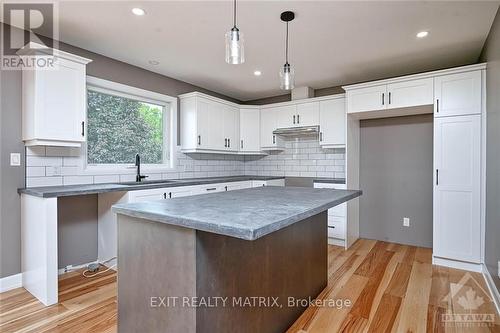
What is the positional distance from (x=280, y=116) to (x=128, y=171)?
2.61m

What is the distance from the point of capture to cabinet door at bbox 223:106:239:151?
4594mm

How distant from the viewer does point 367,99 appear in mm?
3588

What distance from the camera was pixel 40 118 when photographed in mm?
2404

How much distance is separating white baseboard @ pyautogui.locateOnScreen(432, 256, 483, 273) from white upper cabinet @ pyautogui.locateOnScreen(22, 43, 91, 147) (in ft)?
13.6

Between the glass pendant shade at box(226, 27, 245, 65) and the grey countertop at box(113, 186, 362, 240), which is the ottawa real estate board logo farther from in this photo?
the grey countertop at box(113, 186, 362, 240)

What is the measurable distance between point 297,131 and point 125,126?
104 inches

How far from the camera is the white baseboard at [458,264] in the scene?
292 centimetres

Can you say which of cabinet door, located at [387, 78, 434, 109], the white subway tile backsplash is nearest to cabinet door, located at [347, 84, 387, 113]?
cabinet door, located at [387, 78, 434, 109]

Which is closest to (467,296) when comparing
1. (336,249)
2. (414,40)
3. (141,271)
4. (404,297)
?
(404,297)

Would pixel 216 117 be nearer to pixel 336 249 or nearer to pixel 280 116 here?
pixel 280 116

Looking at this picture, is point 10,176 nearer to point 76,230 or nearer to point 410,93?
point 76,230

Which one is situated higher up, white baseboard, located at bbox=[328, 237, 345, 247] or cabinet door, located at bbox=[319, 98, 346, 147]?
cabinet door, located at bbox=[319, 98, 346, 147]

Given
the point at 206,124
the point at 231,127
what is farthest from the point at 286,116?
the point at 206,124

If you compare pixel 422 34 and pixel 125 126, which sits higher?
pixel 422 34
